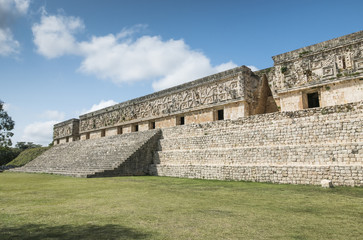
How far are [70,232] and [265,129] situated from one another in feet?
25.4

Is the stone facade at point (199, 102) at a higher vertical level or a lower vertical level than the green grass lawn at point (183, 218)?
higher

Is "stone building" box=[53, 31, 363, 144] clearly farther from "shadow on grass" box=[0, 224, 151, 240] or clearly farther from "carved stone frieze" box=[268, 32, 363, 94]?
"shadow on grass" box=[0, 224, 151, 240]

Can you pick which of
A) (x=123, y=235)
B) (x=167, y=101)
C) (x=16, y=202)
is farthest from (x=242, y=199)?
(x=167, y=101)

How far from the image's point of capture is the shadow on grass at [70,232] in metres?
2.44

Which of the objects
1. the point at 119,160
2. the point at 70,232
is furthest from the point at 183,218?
the point at 119,160

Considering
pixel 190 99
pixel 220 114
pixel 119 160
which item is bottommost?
pixel 119 160

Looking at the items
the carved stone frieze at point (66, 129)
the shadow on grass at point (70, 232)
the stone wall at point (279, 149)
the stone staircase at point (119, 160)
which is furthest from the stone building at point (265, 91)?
the shadow on grass at point (70, 232)

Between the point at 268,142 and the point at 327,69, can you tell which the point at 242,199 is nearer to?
the point at 268,142

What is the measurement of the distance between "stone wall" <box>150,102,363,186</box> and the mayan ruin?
3cm

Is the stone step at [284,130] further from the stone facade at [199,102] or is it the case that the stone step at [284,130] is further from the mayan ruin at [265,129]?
the stone facade at [199,102]

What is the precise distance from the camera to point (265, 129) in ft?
29.2

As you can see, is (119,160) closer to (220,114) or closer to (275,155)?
(220,114)

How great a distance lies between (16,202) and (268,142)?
757cm

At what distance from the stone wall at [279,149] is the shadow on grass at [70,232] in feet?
20.1
